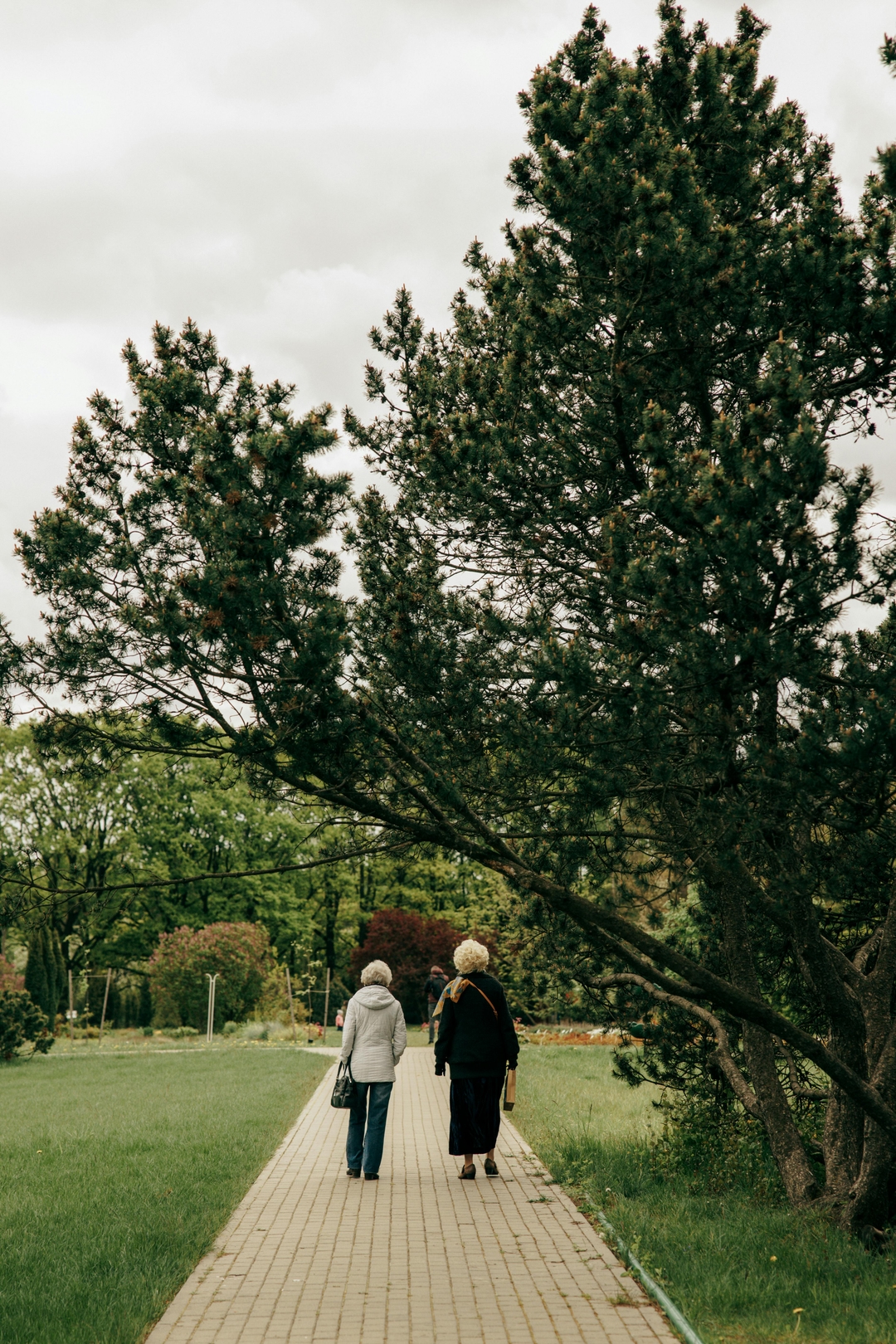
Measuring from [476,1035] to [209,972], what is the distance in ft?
83.3

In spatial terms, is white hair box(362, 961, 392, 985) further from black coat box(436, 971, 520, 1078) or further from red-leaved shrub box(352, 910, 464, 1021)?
red-leaved shrub box(352, 910, 464, 1021)

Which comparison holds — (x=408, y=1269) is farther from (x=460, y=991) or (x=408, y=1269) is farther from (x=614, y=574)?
(x=614, y=574)

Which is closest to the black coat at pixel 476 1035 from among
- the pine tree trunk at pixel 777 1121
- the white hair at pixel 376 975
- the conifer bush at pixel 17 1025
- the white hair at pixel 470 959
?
the white hair at pixel 470 959

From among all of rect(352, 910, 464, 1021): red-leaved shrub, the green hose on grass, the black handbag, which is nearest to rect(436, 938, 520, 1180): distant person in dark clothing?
the black handbag

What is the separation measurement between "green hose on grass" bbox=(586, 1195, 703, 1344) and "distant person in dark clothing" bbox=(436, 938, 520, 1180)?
1473 millimetres

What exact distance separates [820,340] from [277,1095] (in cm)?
Result: 1250

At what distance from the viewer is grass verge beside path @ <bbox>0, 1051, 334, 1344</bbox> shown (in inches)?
208

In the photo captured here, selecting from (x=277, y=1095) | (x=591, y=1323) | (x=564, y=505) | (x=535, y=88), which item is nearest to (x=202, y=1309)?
(x=591, y=1323)

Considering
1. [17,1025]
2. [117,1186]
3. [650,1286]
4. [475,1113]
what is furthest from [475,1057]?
[17,1025]

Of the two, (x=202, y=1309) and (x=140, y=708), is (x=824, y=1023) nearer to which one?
(x=202, y=1309)

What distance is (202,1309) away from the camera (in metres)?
5.26

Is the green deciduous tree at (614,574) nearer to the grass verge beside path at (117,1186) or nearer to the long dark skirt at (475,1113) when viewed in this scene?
the long dark skirt at (475,1113)

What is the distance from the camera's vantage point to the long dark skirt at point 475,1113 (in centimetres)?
861

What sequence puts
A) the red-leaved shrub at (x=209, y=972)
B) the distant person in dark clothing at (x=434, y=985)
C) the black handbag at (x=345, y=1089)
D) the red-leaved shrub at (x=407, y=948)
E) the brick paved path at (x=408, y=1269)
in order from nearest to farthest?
the brick paved path at (x=408, y=1269), the black handbag at (x=345, y=1089), the distant person in dark clothing at (x=434, y=985), the red-leaved shrub at (x=209, y=972), the red-leaved shrub at (x=407, y=948)
